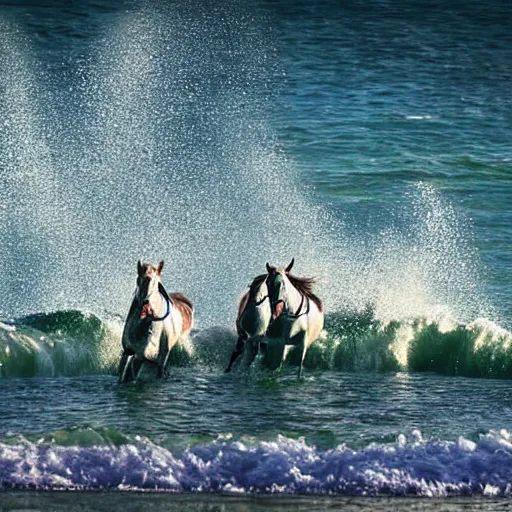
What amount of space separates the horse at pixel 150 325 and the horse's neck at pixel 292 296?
1.40 metres

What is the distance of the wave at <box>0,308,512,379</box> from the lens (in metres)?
22.2

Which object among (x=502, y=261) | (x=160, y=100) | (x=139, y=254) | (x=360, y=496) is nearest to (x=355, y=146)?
(x=160, y=100)

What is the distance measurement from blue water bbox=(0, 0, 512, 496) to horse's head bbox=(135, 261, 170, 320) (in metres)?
1.06

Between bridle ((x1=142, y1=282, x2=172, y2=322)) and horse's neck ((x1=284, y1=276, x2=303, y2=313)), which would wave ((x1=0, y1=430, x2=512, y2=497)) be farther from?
horse's neck ((x1=284, y1=276, x2=303, y2=313))

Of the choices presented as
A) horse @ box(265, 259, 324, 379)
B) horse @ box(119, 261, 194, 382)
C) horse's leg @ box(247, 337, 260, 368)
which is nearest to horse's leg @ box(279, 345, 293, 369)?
A: horse @ box(265, 259, 324, 379)

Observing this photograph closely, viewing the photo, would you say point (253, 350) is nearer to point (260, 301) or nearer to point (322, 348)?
point (260, 301)

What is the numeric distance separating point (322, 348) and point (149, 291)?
4.57 meters

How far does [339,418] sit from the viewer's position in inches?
731

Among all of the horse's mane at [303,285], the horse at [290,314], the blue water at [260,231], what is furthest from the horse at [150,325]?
the horse's mane at [303,285]

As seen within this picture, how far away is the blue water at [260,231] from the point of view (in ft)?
54.1

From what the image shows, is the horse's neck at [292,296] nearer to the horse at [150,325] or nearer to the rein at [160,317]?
the horse at [150,325]

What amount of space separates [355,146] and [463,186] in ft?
18.8

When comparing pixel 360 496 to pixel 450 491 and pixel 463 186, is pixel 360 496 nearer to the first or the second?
pixel 450 491

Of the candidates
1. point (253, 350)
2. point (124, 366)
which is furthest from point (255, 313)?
point (124, 366)
